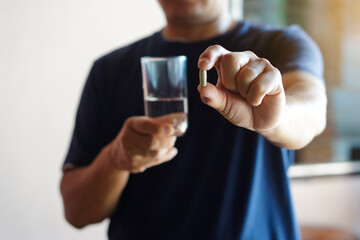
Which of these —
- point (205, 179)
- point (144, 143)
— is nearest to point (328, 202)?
point (205, 179)

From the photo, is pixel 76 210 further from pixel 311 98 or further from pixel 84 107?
pixel 311 98

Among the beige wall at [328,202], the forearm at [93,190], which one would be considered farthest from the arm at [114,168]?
the beige wall at [328,202]

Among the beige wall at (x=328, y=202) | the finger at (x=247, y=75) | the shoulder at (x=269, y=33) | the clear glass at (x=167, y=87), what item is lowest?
the beige wall at (x=328, y=202)

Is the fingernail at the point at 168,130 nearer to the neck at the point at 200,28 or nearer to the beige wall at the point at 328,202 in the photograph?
the neck at the point at 200,28

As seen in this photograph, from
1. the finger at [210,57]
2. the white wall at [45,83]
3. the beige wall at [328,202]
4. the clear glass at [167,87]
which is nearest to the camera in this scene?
the finger at [210,57]

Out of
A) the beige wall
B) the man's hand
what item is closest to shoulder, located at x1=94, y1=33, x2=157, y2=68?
the man's hand

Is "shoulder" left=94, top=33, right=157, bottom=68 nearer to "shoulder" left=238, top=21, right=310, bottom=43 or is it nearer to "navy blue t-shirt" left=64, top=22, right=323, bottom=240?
"navy blue t-shirt" left=64, top=22, right=323, bottom=240

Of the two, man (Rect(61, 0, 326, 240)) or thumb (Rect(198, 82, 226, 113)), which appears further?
man (Rect(61, 0, 326, 240))
